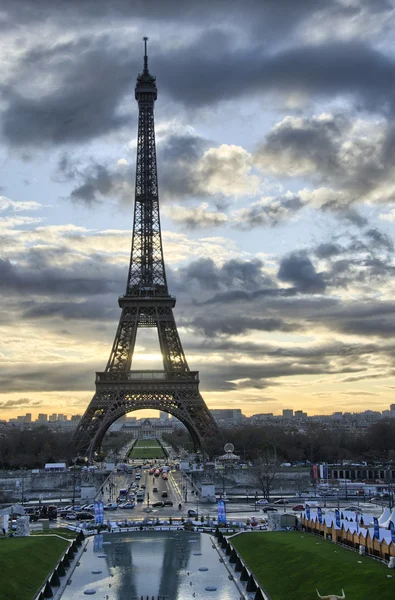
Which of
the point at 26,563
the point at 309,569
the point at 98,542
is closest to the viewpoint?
the point at 309,569

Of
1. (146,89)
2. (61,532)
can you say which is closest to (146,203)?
(146,89)

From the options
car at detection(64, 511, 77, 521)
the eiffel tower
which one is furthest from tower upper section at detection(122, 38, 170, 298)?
car at detection(64, 511, 77, 521)

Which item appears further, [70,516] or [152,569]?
[70,516]

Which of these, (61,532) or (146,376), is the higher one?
(146,376)

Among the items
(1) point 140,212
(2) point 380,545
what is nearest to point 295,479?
(1) point 140,212

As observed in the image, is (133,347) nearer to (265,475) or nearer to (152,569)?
(265,475)

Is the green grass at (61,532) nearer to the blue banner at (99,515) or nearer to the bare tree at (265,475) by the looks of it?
the blue banner at (99,515)

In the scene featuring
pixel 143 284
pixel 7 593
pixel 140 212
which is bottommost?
pixel 7 593

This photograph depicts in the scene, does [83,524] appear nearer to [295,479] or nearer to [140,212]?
[295,479]
